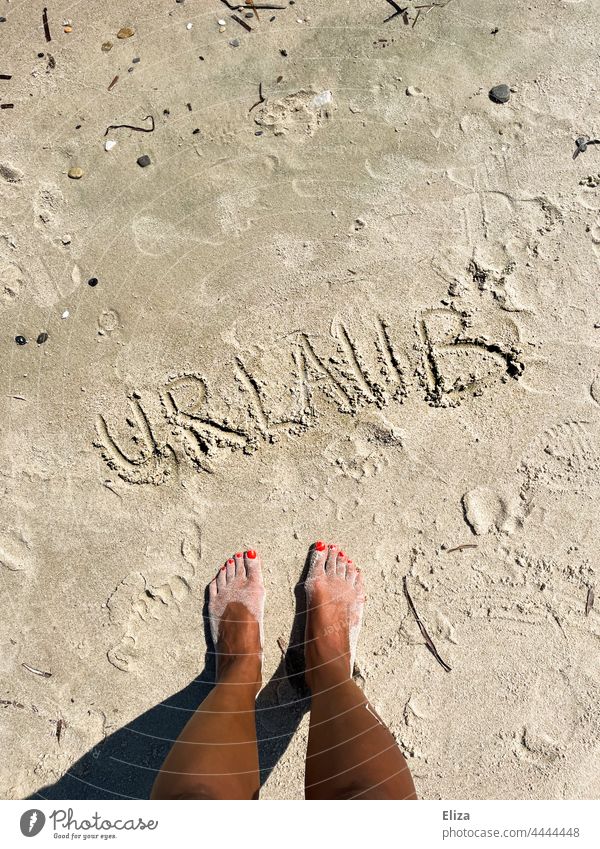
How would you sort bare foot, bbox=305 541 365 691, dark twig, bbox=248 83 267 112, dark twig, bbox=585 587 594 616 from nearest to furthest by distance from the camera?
1. bare foot, bbox=305 541 365 691
2. dark twig, bbox=585 587 594 616
3. dark twig, bbox=248 83 267 112

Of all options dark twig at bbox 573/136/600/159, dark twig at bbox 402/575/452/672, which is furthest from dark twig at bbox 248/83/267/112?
dark twig at bbox 402/575/452/672

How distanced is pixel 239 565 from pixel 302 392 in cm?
93

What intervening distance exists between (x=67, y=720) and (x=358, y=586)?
1.58m

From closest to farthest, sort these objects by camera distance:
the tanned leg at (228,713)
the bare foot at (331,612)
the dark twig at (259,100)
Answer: the tanned leg at (228,713)
the bare foot at (331,612)
the dark twig at (259,100)

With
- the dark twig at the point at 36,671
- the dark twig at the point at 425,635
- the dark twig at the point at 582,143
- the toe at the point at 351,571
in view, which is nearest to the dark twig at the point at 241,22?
the dark twig at the point at 582,143

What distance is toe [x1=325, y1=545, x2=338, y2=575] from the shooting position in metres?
2.75

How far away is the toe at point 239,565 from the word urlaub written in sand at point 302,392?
456 mm

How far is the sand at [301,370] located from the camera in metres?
2.75

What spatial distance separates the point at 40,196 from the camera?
289 centimetres

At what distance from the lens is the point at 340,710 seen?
99.8 inches

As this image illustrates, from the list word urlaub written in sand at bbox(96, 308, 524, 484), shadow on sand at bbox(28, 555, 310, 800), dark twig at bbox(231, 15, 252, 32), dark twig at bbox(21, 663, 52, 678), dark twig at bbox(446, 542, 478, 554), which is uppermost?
dark twig at bbox(231, 15, 252, 32)

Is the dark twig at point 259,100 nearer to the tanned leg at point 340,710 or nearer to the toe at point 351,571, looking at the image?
the tanned leg at point 340,710

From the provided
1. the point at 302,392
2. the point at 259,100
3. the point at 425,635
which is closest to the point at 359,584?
the point at 425,635

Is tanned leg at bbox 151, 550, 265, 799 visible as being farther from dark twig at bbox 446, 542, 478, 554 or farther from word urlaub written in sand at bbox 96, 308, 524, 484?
dark twig at bbox 446, 542, 478, 554
